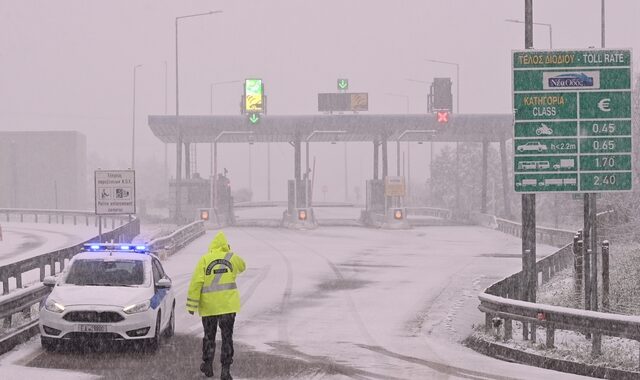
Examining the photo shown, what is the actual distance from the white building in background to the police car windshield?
246 ft

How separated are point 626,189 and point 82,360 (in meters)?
8.57

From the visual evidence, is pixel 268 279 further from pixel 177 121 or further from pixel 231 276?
pixel 177 121

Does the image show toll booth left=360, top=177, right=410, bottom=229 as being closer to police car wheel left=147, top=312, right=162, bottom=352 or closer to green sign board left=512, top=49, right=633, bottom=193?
green sign board left=512, top=49, right=633, bottom=193

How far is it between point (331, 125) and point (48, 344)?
47977 mm

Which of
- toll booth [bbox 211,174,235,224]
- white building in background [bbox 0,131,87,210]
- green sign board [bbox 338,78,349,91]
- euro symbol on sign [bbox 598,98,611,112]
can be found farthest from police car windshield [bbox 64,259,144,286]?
white building in background [bbox 0,131,87,210]

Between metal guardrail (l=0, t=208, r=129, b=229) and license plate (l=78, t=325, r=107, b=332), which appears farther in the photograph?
metal guardrail (l=0, t=208, r=129, b=229)

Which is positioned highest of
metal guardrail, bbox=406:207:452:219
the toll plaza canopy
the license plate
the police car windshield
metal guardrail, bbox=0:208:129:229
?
the toll plaza canopy

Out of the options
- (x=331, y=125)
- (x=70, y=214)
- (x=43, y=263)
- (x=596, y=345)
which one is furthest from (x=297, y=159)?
(x=596, y=345)

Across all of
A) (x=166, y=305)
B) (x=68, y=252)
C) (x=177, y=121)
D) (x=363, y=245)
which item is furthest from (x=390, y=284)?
(x=177, y=121)

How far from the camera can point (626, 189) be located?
52.3ft

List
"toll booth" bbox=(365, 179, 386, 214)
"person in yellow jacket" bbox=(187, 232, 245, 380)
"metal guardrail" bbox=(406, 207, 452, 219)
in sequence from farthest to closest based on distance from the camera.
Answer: "metal guardrail" bbox=(406, 207, 452, 219), "toll booth" bbox=(365, 179, 386, 214), "person in yellow jacket" bbox=(187, 232, 245, 380)

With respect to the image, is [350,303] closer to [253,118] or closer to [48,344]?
[48,344]

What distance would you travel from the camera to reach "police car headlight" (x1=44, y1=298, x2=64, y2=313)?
13.6 m

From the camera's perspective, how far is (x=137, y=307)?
13.9 meters
